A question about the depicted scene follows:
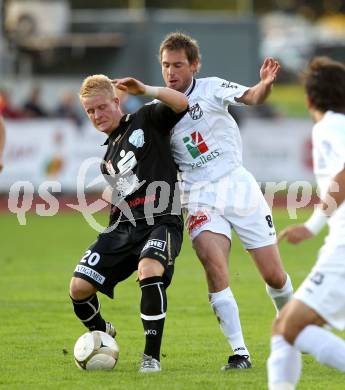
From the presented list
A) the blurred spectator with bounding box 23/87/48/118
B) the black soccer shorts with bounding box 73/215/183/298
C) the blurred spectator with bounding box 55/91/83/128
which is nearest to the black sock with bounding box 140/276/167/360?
the black soccer shorts with bounding box 73/215/183/298

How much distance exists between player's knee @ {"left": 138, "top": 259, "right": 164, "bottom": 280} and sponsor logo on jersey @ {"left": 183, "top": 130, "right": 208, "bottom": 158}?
1.01 meters

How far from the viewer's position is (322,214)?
242 inches

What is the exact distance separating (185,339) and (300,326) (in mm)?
3308

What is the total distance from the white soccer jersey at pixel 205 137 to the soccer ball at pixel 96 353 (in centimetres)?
135

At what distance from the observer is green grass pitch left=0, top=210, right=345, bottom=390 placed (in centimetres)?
750

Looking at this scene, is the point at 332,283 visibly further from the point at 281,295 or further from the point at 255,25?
the point at 255,25

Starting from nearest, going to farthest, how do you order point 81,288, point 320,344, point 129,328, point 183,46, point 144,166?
point 320,344 < point 81,288 < point 144,166 < point 183,46 < point 129,328

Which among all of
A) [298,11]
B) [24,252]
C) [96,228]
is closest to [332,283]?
[24,252]

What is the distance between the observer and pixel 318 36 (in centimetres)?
5800

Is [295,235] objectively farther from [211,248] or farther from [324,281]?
[211,248]

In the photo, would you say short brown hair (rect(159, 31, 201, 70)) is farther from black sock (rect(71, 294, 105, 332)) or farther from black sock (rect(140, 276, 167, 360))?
black sock (rect(71, 294, 105, 332))

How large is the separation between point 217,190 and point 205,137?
42 centimetres

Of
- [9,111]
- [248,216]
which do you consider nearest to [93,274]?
[248,216]

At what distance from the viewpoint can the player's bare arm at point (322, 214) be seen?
6.05 metres
